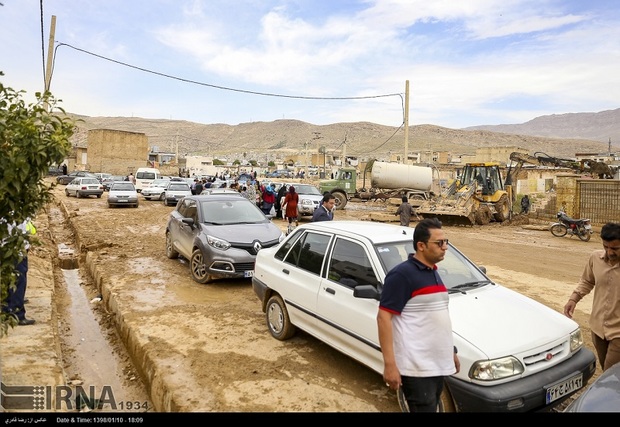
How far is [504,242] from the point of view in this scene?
14742 mm

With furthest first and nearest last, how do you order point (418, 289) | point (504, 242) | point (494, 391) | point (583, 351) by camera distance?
point (504, 242), point (583, 351), point (494, 391), point (418, 289)

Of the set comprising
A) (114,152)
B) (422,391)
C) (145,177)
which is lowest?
(422,391)

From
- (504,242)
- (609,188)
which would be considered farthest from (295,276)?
(609,188)

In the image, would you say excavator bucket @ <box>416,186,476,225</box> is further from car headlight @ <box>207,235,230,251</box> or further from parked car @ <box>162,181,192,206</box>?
parked car @ <box>162,181,192,206</box>

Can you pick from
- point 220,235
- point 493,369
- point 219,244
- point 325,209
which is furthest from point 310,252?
point 325,209

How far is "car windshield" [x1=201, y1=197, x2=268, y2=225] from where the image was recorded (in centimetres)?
864

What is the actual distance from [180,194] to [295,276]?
21121mm

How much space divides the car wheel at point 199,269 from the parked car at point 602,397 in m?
6.11

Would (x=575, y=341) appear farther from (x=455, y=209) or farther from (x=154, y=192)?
(x=154, y=192)

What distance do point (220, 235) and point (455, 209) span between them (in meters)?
13.0

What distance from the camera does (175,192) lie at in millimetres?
25078

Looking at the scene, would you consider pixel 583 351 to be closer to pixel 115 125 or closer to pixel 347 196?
pixel 347 196

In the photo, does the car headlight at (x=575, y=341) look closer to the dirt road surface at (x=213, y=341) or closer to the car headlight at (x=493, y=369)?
the car headlight at (x=493, y=369)
